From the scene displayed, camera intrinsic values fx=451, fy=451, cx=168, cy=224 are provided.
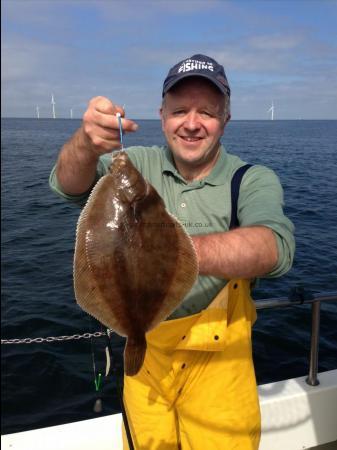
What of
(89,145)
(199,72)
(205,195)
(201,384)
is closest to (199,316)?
(201,384)

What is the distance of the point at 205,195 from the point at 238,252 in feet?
2.78

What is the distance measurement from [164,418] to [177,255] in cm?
143

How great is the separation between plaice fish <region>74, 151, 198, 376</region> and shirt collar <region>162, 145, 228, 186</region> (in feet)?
2.86

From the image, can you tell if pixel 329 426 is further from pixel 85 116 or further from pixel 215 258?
pixel 85 116

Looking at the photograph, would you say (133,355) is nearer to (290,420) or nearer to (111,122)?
(111,122)

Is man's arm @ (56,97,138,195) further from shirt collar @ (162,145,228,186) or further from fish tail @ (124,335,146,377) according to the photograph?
fish tail @ (124,335,146,377)

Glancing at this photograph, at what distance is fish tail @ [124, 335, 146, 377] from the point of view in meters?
2.24

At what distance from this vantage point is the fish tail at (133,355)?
88.4 inches

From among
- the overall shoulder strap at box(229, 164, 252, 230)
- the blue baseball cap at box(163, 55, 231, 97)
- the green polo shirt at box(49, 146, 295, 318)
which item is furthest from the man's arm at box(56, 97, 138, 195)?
the overall shoulder strap at box(229, 164, 252, 230)

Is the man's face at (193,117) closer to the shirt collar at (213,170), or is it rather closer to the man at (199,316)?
the man at (199,316)

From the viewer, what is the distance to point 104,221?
7.38 ft

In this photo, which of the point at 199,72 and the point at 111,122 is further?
the point at 199,72

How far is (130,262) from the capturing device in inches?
87.1

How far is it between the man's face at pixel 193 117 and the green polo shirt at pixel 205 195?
18 cm
